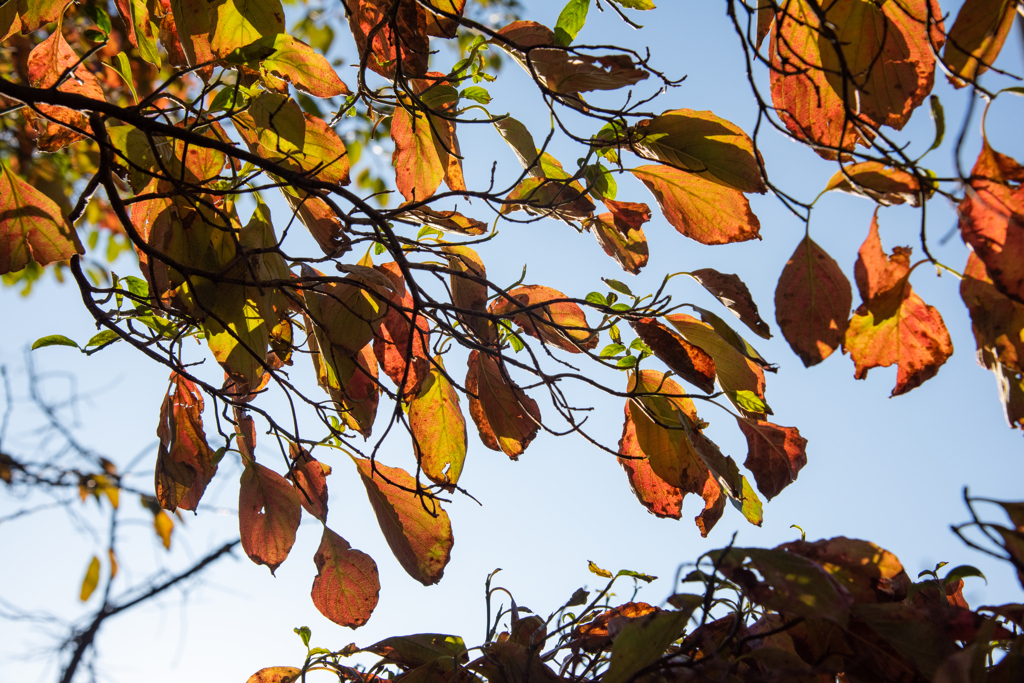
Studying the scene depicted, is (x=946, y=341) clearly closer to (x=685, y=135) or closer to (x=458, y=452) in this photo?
(x=685, y=135)

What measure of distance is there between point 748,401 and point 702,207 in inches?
8.0

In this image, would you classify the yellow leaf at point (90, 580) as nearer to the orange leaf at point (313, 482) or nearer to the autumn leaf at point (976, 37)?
the orange leaf at point (313, 482)

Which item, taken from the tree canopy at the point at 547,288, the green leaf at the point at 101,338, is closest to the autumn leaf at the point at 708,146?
the tree canopy at the point at 547,288

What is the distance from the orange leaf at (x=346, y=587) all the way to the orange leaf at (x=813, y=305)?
0.54m

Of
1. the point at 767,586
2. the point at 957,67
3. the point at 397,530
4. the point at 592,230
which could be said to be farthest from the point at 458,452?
the point at 957,67

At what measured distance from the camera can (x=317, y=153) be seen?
0.63 metres

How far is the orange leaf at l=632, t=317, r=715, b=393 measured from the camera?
522 millimetres

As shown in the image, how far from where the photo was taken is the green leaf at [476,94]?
2.25 feet

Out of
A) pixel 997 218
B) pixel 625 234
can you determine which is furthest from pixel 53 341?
pixel 997 218

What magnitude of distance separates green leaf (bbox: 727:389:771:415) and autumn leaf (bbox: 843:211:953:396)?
3.6 inches

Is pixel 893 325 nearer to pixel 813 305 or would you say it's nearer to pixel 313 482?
pixel 813 305

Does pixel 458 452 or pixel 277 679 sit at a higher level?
pixel 458 452

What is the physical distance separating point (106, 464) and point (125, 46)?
1.80 m

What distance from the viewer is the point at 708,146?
559mm
